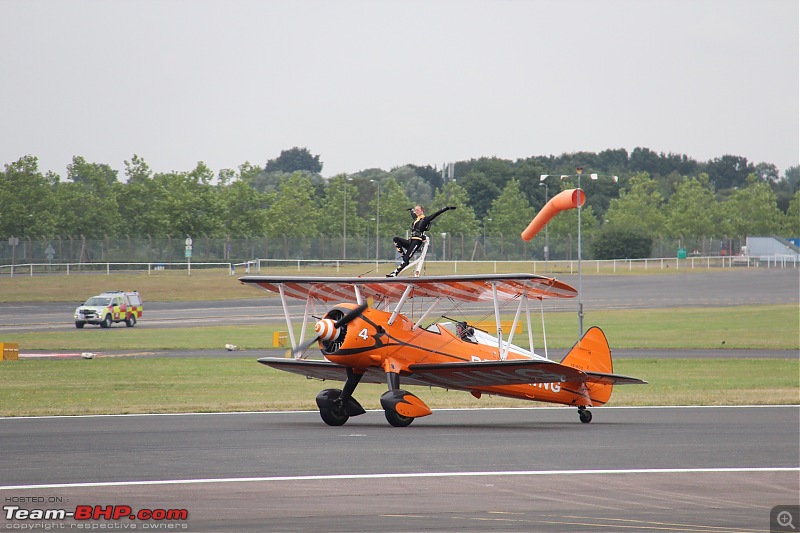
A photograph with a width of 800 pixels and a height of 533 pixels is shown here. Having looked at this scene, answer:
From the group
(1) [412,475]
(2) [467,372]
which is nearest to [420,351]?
(2) [467,372]

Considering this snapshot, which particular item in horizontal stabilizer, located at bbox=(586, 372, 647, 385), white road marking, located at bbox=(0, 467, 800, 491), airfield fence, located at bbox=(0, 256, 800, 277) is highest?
airfield fence, located at bbox=(0, 256, 800, 277)

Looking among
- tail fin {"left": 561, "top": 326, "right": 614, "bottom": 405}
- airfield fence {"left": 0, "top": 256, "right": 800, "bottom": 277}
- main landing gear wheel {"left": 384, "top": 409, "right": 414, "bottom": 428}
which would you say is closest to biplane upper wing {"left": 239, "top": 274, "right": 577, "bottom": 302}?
tail fin {"left": 561, "top": 326, "right": 614, "bottom": 405}

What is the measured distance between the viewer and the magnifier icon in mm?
10950

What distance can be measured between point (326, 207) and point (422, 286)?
96.6 meters

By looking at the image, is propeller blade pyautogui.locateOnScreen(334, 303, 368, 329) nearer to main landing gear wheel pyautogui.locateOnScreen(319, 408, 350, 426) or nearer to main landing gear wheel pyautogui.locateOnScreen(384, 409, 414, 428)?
main landing gear wheel pyautogui.locateOnScreen(384, 409, 414, 428)

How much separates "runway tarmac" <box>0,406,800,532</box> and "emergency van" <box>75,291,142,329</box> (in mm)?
34812

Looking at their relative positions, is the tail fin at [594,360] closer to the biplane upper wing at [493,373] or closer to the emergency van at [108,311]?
the biplane upper wing at [493,373]

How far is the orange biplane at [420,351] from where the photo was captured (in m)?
19.6

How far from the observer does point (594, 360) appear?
22.5 metres

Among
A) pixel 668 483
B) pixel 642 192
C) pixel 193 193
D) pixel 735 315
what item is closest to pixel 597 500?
pixel 668 483

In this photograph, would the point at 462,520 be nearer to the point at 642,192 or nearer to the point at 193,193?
the point at 193,193

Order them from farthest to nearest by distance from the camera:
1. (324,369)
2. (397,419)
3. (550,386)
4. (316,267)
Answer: (316,267)
(550,386)
(324,369)
(397,419)

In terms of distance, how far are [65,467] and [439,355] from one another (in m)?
8.44

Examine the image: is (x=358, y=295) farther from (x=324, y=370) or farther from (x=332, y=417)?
(x=332, y=417)
